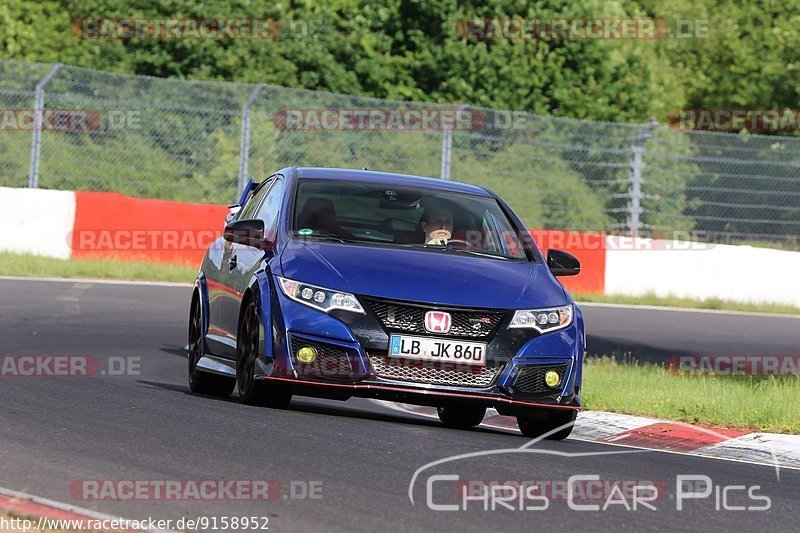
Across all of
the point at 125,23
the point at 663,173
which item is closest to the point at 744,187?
the point at 663,173

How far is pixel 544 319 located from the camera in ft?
30.1

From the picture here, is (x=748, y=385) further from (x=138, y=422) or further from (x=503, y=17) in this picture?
(x=503, y=17)

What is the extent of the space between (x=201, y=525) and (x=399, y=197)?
15.0 ft

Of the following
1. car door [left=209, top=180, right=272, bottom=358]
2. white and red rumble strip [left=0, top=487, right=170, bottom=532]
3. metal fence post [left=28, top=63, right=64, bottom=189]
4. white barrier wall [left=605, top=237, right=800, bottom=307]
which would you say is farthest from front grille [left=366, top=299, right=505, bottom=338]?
metal fence post [left=28, top=63, right=64, bottom=189]

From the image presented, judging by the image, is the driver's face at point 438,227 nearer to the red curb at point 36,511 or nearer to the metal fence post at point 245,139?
the red curb at point 36,511

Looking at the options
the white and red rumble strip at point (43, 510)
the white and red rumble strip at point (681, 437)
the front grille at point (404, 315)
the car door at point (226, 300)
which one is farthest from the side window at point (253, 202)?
the white and red rumble strip at point (43, 510)

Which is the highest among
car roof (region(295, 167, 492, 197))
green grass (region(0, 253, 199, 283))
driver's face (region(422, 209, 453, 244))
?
car roof (region(295, 167, 492, 197))

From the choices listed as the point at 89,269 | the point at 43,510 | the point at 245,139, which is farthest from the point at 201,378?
the point at 245,139

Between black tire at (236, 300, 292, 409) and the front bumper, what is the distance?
0.17 meters

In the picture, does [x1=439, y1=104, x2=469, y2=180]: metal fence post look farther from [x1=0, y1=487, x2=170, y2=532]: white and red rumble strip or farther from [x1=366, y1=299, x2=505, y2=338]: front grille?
[x1=0, y1=487, x2=170, y2=532]: white and red rumble strip

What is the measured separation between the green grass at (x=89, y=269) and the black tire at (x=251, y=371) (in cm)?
1223

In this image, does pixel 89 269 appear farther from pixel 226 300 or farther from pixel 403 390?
pixel 403 390

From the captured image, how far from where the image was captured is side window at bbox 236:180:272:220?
11211 mm

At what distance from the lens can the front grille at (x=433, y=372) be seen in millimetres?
8844
